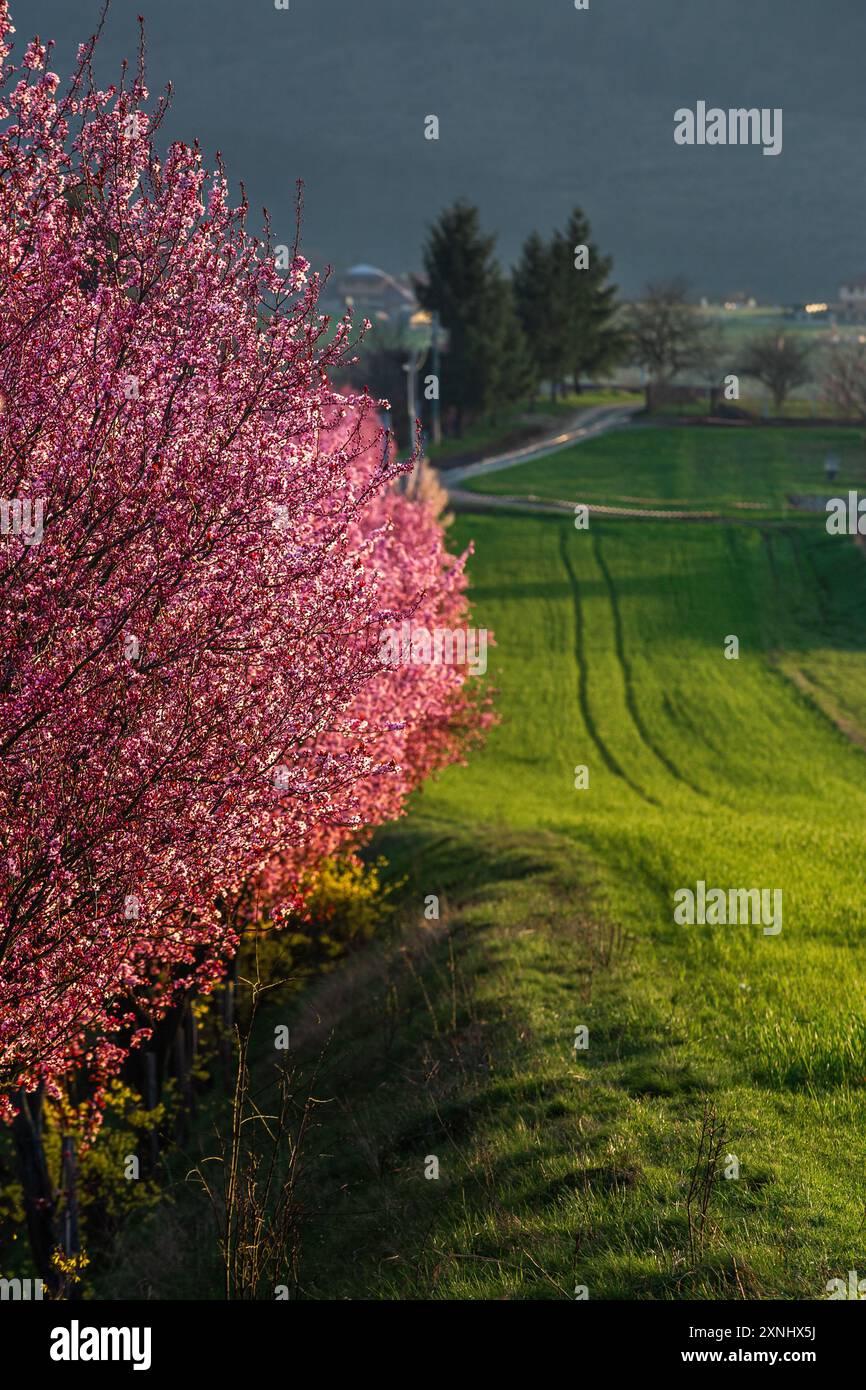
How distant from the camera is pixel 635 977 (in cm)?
1639

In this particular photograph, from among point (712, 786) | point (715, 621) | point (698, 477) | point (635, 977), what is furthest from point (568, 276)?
point (635, 977)

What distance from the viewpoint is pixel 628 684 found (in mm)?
55219

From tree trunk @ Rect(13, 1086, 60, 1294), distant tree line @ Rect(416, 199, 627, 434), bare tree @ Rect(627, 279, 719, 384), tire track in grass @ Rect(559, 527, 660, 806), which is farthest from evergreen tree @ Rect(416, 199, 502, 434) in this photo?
tree trunk @ Rect(13, 1086, 60, 1294)

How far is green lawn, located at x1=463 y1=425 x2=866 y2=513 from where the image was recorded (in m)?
94.1

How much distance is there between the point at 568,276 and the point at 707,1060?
469 ft

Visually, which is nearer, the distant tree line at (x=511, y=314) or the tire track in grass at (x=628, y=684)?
the tire track in grass at (x=628, y=684)

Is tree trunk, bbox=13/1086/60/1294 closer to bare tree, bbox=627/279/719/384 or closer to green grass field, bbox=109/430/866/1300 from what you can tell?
green grass field, bbox=109/430/866/1300

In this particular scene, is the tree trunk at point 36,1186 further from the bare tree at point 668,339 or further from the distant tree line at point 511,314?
the bare tree at point 668,339

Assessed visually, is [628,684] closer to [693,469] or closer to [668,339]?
[693,469]

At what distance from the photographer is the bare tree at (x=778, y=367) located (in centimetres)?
14112

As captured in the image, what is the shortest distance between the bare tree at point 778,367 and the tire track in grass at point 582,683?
70623mm

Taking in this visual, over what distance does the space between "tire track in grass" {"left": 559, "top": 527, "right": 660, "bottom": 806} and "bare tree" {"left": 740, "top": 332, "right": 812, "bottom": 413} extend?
232 ft

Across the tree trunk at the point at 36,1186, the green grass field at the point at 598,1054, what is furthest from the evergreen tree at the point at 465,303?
the tree trunk at the point at 36,1186
